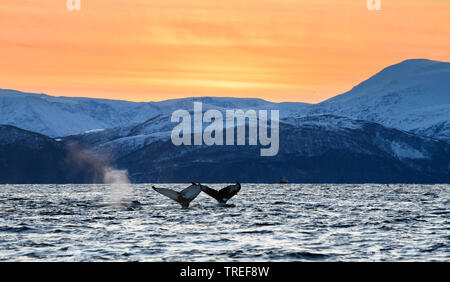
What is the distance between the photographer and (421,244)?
145 feet

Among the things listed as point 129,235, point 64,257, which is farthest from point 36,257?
point 129,235

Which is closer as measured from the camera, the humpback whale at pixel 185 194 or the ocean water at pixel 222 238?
the ocean water at pixel 222 238

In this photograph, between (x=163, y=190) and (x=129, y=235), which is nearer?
(x=129, y=235)

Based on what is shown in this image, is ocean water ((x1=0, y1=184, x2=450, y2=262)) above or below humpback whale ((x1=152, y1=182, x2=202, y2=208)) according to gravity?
below

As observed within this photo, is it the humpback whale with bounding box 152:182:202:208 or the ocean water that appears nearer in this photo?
the ocean water

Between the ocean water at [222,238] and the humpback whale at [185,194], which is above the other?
the humpback whale at [185,194]

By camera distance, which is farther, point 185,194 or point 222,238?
point 185,194

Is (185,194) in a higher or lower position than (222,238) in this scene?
higher

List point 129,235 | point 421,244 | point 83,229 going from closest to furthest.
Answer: point 421,244 < point 129,235 < point 83,229
